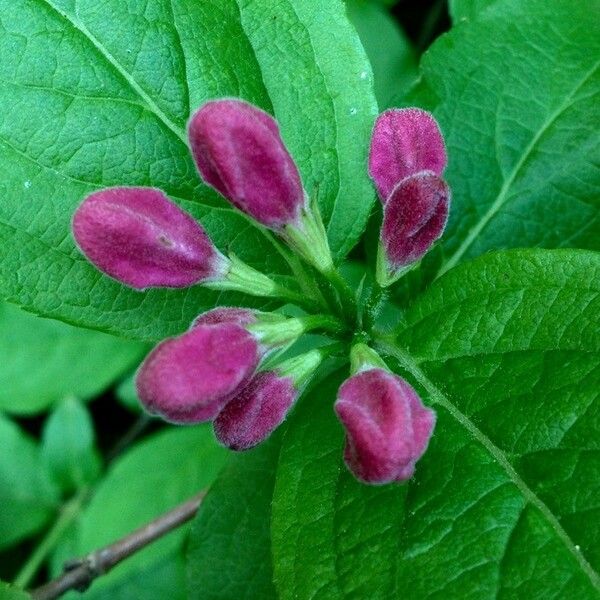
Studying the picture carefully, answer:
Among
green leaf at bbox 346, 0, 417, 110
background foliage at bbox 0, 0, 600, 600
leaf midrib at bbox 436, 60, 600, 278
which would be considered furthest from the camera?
green leaf at bbox 346, 0, 417, 110

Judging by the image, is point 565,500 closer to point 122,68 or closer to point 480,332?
point 480,332

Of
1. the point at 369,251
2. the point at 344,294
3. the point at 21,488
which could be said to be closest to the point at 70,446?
the point at 21,488

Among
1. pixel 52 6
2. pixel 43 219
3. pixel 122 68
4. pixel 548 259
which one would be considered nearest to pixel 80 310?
pixel 43 219

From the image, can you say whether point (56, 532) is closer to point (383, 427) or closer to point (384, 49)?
point (384, 49)

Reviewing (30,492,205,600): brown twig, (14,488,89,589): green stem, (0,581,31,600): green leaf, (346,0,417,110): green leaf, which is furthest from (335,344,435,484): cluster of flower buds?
(14,488,89,589): green stem

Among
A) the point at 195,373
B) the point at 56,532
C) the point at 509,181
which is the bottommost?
the point at 56,532

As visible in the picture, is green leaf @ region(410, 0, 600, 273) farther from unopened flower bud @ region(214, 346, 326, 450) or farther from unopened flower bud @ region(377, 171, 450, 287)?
unopened flower bud @ region(214, 346, 326, 450)

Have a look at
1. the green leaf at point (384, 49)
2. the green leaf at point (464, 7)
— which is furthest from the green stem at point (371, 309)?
the green leaf at point (384, 49)
